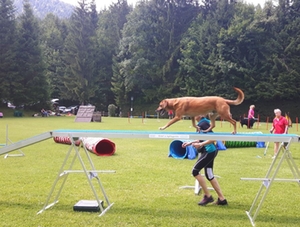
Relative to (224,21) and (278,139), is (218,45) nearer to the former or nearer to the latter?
(224,21)

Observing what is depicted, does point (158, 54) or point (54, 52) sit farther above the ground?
point (54, 52)

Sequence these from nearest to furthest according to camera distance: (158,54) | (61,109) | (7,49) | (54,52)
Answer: (7,49) < (158,54) < (61,109) < (54,52)

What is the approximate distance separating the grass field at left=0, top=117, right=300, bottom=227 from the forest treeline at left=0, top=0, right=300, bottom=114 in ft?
108

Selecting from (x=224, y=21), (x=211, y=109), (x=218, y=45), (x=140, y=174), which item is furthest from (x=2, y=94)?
(x=211, y=109)

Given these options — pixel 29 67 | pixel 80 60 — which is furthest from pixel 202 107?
pixel 80 60

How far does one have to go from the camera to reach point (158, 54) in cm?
5053

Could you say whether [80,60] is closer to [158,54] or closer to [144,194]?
[158,54]

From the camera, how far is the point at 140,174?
9.41 metres

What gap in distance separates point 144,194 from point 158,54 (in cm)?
4447

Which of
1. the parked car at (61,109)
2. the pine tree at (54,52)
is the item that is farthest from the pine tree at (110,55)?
the pine tree at (54,52)

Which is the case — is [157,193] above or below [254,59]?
below

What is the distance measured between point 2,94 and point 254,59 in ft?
112

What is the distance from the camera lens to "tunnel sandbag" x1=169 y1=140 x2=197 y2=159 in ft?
39.3

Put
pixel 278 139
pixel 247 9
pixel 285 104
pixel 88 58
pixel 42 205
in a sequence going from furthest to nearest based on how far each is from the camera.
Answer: pixel 88 58 < pixel 247 9 < pixel 285 104 < pixel 42 205 < pixel 278 139
